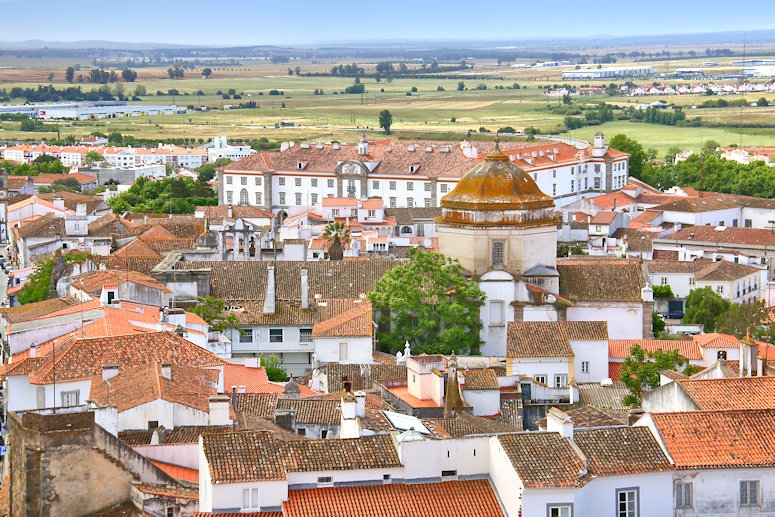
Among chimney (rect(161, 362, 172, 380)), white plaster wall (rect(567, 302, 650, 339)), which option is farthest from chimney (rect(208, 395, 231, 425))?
white plaster wall (rect(567, 302, 650, 339))

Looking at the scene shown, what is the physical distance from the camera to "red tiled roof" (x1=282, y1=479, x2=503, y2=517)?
2648 cm

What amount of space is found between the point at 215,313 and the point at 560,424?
1039 inches

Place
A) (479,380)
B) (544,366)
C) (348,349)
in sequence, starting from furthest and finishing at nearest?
(348,349)
(544,366)
(479,380)

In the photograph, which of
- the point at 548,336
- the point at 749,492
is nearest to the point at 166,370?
the point at 749,492

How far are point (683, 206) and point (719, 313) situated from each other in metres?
30.7

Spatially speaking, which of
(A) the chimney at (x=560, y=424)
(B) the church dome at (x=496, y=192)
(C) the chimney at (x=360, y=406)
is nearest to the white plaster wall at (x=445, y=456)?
(A) the chimney at (x=560, y=424)

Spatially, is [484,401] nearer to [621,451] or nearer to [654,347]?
[654,347]

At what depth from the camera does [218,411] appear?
32.3 metres

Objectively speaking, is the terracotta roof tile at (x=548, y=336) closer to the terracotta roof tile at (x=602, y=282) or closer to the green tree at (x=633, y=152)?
the terracotta roof tile at (x=602, y=282)

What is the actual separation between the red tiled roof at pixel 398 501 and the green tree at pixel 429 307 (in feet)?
78.3

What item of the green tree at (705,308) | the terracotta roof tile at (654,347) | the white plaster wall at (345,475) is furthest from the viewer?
the green tree at (705,308)

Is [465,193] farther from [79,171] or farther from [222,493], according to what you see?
[79,171]

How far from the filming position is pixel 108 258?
62.2 m

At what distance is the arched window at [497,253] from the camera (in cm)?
5438
